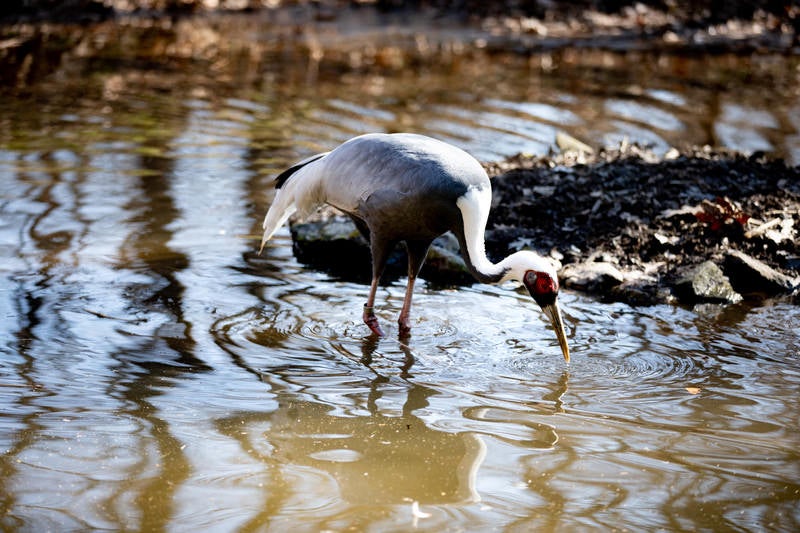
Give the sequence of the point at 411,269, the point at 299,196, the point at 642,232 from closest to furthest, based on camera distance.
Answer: the point at 411,269 → the point at 299,196 → the point at 642,232

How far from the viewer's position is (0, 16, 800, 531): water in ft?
13.6

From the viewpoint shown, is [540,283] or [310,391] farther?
[540,283]

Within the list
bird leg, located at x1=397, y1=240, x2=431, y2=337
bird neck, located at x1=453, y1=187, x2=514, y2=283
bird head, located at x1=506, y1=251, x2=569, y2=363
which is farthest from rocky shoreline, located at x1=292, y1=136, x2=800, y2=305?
bird head, located at x1=506, y1=251, x2=569, y2=363

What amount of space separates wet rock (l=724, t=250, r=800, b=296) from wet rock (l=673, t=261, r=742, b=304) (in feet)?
0.43

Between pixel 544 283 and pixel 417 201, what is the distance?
0.84 metres

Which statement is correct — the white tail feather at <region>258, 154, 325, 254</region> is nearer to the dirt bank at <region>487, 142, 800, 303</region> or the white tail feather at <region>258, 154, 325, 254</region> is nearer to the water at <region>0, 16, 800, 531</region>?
the water at <region>0, 16, 800, 531</region>

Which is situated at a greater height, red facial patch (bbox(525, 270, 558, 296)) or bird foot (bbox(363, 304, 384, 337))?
red facial patch (bbox(525, 270, 558, 296))

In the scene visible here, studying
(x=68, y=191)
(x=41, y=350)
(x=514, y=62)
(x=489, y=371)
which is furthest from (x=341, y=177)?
(x=514, y=62)

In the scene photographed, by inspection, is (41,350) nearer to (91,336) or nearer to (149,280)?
(91,336)

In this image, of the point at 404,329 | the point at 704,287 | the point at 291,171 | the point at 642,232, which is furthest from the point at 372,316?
the point at 642,232

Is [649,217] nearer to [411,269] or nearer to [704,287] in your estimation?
[704,287]

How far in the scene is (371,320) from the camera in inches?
248

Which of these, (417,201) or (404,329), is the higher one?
(417,201)

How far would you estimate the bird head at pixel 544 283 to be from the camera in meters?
5.71
